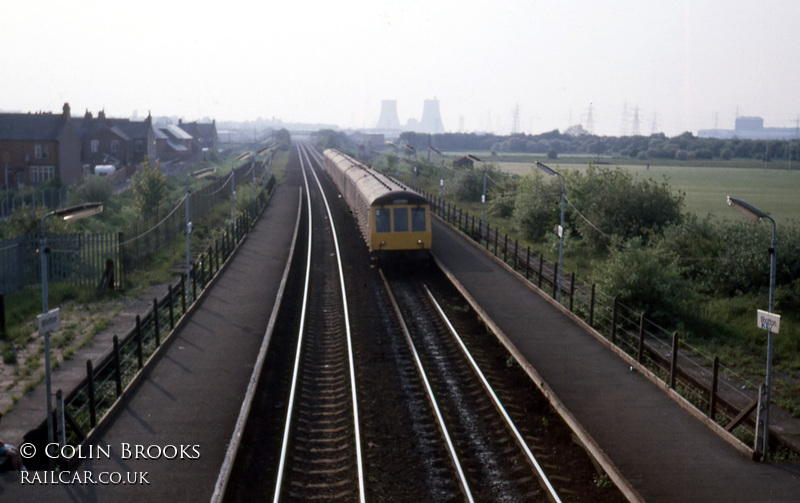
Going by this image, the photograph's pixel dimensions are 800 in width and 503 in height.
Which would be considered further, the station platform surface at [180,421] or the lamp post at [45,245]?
the lamp post at [45,245]

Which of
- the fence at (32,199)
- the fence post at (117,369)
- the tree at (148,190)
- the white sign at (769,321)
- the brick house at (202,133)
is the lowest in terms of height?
the fence post at (117,369)

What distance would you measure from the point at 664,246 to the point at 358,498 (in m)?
17.4

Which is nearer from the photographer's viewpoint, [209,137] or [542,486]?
[542,486]

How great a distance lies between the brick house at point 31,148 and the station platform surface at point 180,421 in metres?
41.9

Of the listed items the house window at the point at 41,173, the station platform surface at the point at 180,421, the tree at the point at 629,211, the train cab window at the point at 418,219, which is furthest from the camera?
the house window at the point at 41,173

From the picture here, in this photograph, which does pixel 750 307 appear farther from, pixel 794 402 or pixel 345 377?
pixel 345 377

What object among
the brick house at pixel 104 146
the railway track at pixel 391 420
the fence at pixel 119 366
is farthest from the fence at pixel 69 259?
the brick house at pixel 104 146

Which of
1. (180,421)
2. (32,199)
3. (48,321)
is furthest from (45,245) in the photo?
(32,199)

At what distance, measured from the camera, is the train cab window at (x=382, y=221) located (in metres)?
24.1

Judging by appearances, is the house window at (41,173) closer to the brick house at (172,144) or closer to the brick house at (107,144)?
the brick house at (107,144)

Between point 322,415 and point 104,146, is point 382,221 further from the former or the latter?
point 104,146

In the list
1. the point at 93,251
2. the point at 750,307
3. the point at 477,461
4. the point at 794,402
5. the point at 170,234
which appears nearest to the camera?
the point at 477,461

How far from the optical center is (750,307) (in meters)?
19.2

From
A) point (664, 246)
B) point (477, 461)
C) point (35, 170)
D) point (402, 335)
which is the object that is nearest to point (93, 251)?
point (402, 335)
